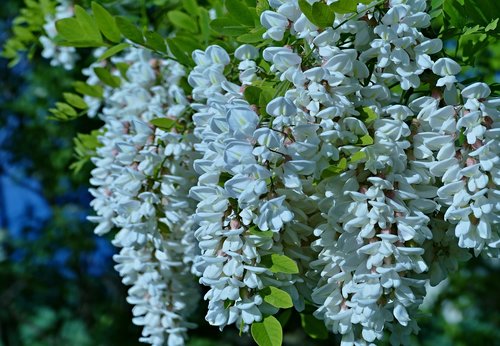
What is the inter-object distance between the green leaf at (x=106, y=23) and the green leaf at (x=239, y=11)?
0.28m

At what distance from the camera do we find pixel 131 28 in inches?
47.9

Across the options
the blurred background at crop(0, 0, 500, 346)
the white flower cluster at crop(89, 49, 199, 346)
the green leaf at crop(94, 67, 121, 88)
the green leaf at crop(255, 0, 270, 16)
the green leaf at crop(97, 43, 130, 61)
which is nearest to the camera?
the green leaf at crop(255, 0, 270, 16)

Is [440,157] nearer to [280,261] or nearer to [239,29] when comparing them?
[280,261]

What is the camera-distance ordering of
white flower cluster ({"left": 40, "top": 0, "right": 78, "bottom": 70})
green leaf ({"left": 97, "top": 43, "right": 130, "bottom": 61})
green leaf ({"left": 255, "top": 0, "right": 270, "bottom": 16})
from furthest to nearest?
white flower cluster ({"left": 40, "top": 0, "right": 78, "bottom": 70}) < green leaf ({"left": 97, "top": 43, "right": 130, "bottom": 61}) < green leaf ({"left": 255, "top": 0, "right": 270, "bottom": 16})

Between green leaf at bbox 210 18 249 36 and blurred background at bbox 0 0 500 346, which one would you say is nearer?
green leaf at bbox 210 18 249 36

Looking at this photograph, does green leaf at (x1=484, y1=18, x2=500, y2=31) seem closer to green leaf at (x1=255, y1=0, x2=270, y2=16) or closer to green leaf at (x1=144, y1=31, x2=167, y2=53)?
green leaf at (x1=255, y1=0, x2=270, y2=16)

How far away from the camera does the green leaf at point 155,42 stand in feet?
3.93

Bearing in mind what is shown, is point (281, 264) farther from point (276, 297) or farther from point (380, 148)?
point (380, 148)

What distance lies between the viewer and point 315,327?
1.24m

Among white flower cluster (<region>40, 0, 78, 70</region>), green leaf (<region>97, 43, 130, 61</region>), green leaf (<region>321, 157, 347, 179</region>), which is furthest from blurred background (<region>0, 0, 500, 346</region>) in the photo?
green leaf (<region>321, 157, 347, 179</region>)

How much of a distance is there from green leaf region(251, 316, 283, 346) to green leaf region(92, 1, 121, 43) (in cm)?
60

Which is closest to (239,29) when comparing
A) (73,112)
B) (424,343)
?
(73,112)

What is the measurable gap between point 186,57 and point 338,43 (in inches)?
13.3

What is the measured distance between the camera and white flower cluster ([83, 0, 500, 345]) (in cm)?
85
